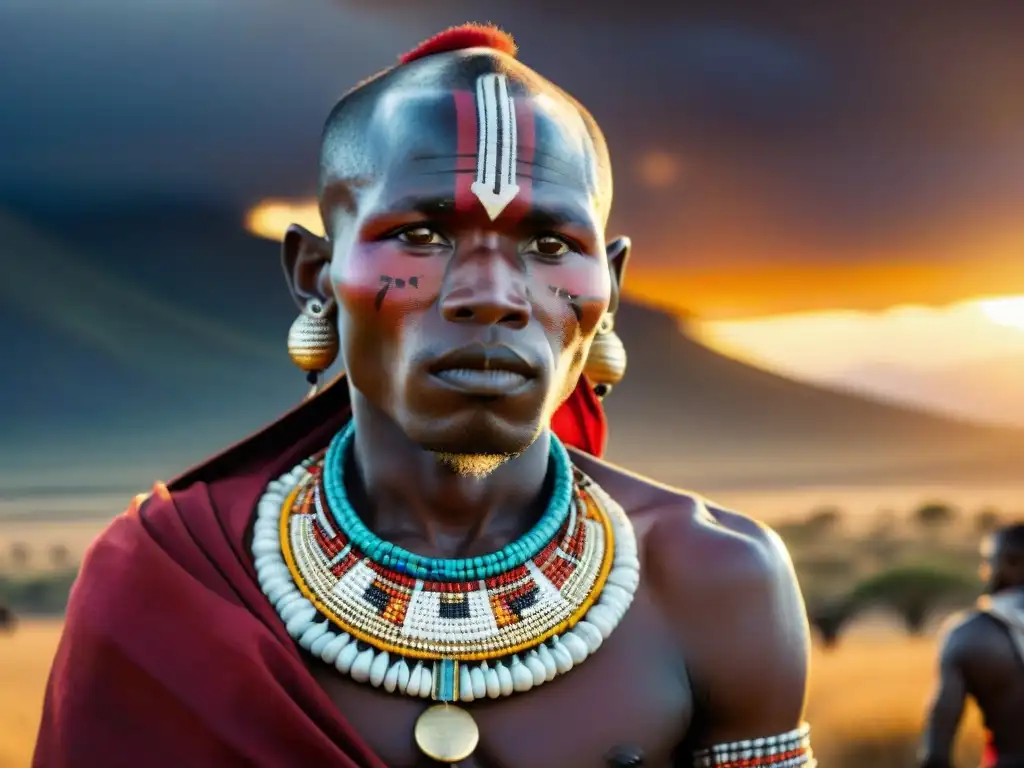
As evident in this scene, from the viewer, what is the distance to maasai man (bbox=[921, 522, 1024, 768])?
4430 millimetres

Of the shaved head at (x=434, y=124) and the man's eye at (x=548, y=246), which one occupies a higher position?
the shaved head at (x=434, y=124)

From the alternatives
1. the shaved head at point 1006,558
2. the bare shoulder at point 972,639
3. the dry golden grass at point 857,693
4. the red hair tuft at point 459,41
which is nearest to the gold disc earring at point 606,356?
the red hair tuft at point 459,41

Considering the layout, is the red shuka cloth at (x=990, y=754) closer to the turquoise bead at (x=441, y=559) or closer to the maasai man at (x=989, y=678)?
the maasai man at (x=989, y=678)

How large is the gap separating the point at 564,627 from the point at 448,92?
0.87m

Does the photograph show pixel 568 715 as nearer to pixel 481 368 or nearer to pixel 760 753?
pixel 760 753

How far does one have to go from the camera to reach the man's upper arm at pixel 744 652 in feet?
5.93

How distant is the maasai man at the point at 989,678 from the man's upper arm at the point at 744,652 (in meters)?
2.95

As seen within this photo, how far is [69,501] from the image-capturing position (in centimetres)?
739

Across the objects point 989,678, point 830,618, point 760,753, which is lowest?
point 760,753

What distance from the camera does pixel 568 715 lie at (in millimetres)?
1723

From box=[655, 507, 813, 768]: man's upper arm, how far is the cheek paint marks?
0.69m

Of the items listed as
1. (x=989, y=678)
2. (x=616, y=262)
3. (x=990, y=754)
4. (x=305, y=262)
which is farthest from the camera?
(x=990, y=754)

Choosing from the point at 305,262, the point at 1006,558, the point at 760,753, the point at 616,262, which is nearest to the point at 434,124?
the point at 305,262

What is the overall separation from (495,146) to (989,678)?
12.2ft
